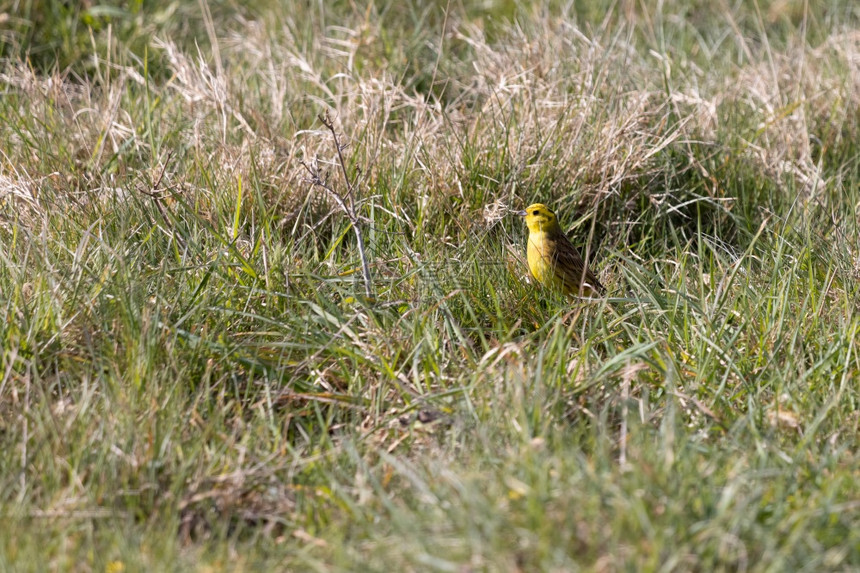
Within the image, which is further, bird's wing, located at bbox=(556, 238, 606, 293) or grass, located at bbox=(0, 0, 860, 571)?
bird's wing, located at bbox=(556, 238, 606, 293)

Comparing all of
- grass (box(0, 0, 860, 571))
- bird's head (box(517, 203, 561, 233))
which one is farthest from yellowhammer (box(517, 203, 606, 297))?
grass (box(0, 0, 860, 571))

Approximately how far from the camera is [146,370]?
3.29 m

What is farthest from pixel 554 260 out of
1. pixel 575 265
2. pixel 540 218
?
pixel 540 218

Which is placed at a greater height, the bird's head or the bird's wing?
the bird's head

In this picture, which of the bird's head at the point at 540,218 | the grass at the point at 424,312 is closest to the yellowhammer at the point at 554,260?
the bird's head at the point at 540,218

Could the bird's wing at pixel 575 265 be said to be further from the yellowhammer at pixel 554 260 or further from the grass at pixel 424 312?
the grass at pixel 424 312

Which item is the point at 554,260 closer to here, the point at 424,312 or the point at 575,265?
the point at 575,265

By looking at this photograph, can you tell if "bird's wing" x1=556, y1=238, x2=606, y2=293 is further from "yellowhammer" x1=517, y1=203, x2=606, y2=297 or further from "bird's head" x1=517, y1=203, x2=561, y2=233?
"bird's head" x1=517, y1=203, x2=561, y2=233

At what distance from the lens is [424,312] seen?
3.77 m

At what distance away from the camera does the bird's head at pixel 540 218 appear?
461 cm

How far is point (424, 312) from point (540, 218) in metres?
1.07

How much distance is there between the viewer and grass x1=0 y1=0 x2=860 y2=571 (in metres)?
2.69

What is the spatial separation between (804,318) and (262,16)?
Answer: 4.54m

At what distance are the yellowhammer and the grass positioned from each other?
4.0 inches
